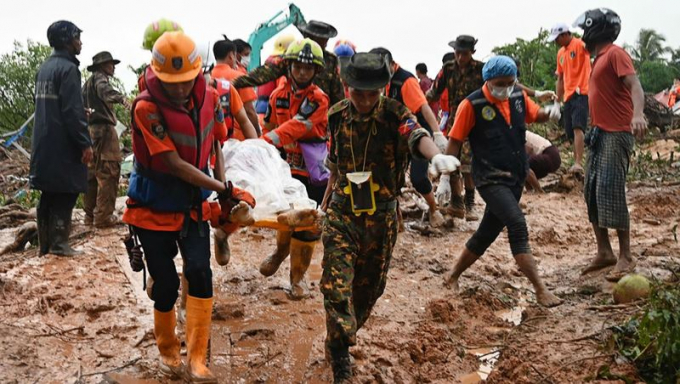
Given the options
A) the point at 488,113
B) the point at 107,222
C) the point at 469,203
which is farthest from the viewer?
the point at 469,203

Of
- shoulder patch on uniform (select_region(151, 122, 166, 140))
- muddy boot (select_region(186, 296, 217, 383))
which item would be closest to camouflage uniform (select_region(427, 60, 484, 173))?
muddy boot (select_region(186, 296, 217, 383))

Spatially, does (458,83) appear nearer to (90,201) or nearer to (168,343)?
(90,201)

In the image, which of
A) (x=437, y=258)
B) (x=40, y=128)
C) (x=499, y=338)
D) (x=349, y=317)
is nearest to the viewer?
(x=349, y=317)

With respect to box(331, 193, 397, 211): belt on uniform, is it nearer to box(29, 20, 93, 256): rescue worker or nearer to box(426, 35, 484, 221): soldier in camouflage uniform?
box(29, 20, 93, 256): rescue worker

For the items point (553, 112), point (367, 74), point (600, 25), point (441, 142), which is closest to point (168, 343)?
point (367, 74)

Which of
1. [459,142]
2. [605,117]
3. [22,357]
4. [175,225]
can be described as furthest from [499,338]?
[22,357]

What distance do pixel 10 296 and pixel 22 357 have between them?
1.22 m

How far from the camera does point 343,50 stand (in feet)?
22.9

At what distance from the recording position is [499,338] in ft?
15.9

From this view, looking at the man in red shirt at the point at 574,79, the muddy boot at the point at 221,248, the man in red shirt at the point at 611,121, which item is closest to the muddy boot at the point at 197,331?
the muddy boot at the point at 221,248

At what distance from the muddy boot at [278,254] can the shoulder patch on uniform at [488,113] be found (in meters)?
1.85

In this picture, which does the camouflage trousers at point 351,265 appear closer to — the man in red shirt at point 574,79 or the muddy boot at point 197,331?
the muddy boot at point 197,331

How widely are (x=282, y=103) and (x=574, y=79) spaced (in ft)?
16.6

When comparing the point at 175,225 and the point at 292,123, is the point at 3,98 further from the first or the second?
the point at 175,225
